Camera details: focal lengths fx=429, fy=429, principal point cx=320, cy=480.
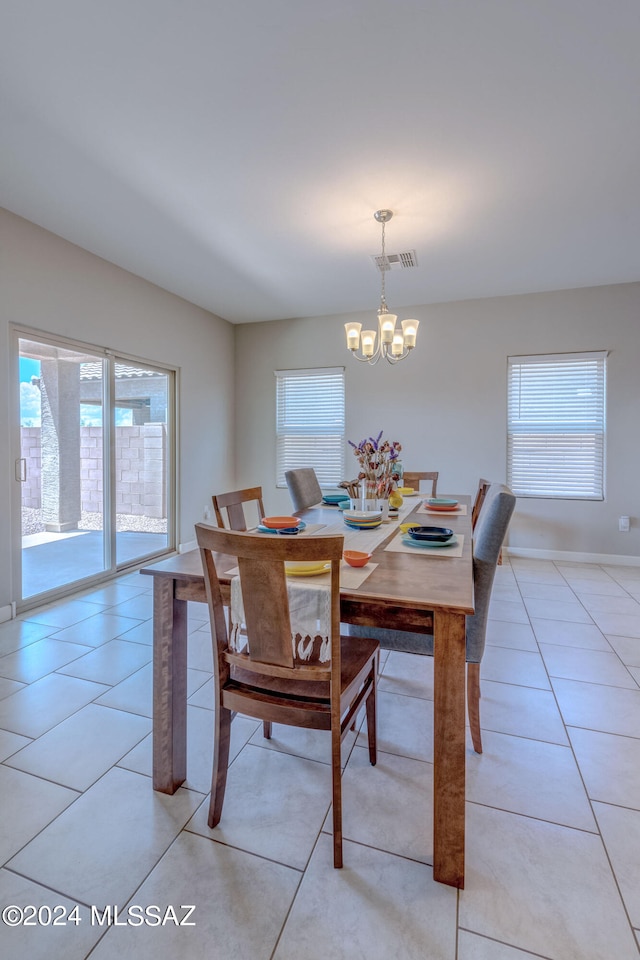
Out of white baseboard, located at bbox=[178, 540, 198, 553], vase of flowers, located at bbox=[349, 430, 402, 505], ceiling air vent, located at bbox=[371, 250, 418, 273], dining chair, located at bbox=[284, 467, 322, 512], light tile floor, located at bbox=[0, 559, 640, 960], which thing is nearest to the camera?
light tile floor, located at bbox=[0, 559, 640, 960]

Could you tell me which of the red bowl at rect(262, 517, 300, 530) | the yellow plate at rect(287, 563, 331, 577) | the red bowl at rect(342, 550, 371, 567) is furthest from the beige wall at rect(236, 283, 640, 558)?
the yellow plate at rect(287, 563, 331, 577)

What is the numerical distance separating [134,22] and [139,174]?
0.92 m

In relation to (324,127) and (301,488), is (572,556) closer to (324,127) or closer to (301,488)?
(301,488)

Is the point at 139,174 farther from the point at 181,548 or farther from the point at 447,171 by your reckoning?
the point at 181,548

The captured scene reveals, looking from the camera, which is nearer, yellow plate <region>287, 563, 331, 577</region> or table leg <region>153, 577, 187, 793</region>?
yellow plate <region>287, 563, 331, 577</region>

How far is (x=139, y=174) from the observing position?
2451 mm

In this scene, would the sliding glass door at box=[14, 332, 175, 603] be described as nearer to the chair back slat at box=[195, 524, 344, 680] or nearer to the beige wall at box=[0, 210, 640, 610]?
the beige wall at box=[0, 210, 640, 610]

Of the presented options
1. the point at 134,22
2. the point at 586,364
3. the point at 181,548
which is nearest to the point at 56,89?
the point at 134,22

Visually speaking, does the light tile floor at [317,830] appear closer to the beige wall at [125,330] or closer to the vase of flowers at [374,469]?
the vase of flowers at [374,469]

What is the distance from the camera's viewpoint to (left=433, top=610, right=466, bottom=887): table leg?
113 cm

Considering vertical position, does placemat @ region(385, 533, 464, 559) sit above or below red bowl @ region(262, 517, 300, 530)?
below

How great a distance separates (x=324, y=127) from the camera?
6.89 ft

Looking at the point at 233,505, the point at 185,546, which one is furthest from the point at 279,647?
the point at 185,546

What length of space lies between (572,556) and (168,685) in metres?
4.26
